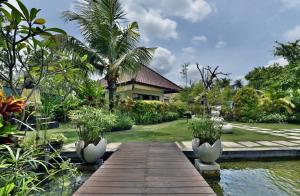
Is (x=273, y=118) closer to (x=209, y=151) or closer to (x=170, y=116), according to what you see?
(x=170, y=116)

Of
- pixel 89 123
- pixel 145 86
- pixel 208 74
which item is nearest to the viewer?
pixel 89 123

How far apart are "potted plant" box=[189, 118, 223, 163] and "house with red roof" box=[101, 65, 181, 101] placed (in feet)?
40.9

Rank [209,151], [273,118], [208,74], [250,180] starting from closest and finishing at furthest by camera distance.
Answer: [250,180]
[209,151]
[208,74]
[273,118]

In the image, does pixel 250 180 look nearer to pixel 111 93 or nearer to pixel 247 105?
pixel 111 93

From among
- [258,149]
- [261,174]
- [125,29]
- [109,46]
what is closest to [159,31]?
[125,29]

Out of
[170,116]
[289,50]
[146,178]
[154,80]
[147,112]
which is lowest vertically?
[146,178]

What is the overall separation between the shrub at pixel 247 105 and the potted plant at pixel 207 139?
13300mm

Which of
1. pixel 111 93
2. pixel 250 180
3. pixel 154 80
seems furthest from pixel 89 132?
pixel 154 80

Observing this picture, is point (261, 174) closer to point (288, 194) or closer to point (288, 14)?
point (288, 194)

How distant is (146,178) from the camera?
384 centimetres

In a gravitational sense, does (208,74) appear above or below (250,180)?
above

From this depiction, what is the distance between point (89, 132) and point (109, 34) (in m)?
7.78

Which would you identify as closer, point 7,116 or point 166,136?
point 7,116

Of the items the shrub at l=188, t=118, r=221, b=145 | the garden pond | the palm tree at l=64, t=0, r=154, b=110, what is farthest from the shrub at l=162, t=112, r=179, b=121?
the shrub at l=188, t=118, r=221, b=145
